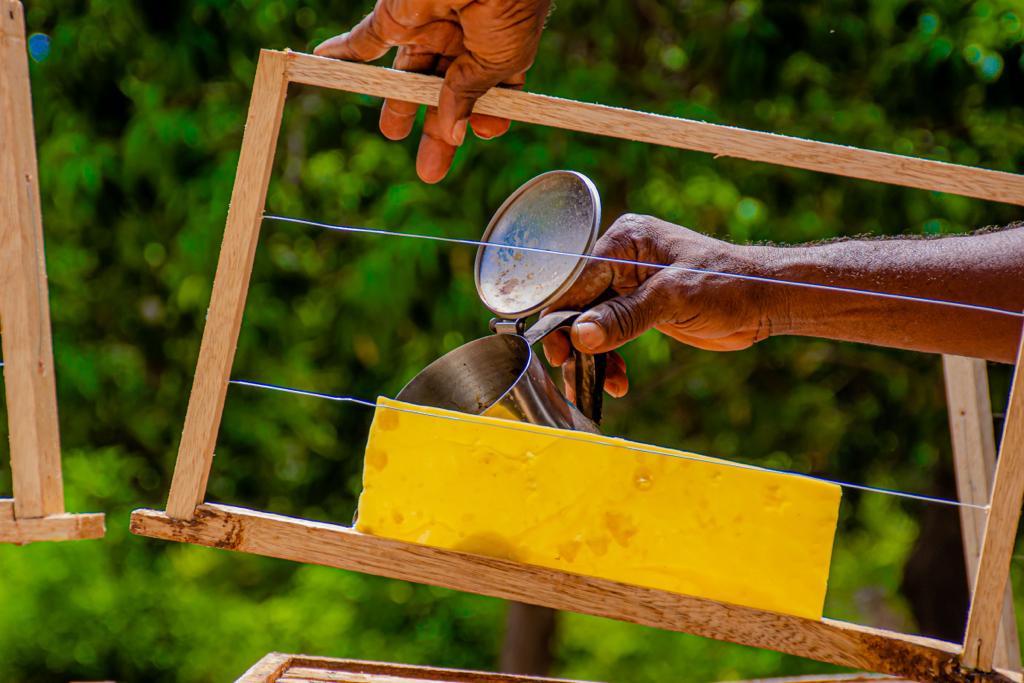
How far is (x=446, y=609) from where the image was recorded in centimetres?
301

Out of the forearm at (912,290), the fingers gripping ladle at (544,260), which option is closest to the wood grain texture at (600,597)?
the fingers gripping ladle at (544,260)

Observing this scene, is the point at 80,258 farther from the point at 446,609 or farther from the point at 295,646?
the point at 446,609

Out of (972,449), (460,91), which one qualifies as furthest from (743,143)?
(972,449)

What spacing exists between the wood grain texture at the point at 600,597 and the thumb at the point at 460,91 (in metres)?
0.38

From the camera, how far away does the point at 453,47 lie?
112 centimetres

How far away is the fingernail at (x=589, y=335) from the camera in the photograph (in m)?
1.15

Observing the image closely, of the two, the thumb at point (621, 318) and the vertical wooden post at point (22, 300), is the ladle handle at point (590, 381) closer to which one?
the thumb at point (621, 318)

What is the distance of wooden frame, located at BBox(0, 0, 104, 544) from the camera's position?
92 cm

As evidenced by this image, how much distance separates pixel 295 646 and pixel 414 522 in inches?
81.9

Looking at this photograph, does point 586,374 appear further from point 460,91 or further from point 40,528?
point 40,528

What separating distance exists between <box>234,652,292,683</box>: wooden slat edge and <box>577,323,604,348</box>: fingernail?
0.47m

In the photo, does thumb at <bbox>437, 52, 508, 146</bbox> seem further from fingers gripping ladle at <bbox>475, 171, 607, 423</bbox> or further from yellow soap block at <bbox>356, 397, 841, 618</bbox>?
yellow soap block at <bbox>356, 397, 841, 618</bbox>

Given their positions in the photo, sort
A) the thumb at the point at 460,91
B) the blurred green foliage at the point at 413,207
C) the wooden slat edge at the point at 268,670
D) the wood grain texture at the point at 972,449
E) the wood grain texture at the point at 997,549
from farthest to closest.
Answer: the blurred green foliage at the point at 413,207
the wood grain texture at the point at 972,449
the wooden slat edge at the point at 268,670
the thumb at the point at 460,91
the wood grain texture at the point at 997,549

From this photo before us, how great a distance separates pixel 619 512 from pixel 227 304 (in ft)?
1.21
